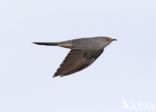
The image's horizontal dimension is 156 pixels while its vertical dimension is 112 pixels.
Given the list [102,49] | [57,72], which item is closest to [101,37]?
[102,49]

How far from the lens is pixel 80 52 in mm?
19344

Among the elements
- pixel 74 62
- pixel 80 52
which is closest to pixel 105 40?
pixel 80 52

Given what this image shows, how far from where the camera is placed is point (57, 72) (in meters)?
18.8

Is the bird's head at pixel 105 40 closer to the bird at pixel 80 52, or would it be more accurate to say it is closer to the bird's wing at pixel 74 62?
the bird at pixel 80 52

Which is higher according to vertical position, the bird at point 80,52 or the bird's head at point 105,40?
the bird's head at point 105,40

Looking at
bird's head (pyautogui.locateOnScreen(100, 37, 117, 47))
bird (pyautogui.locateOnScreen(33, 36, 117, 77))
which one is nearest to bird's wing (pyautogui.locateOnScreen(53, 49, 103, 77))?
bird (pyautogui.locateOnScreen(33, 36, 117, 77))

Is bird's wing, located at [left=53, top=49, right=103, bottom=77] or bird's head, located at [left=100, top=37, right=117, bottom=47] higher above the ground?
bird's head, located at [left=100, top=37, right=117, bottom=47]

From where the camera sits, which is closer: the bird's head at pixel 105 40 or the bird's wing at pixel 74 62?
the bird's wing at pixel 74 62

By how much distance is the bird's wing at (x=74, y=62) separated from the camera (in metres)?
18.8

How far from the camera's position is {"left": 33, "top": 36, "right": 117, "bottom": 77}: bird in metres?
18.9

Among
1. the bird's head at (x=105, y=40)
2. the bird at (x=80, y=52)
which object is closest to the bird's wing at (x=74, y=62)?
the bird at (x=80, y=52)

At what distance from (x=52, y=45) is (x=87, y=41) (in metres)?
0.81

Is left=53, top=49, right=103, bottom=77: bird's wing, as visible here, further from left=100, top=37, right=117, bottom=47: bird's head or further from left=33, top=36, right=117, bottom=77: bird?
left=100, top=37, right=117, bottom=47: bird's head

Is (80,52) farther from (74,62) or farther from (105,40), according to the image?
(105,40)
